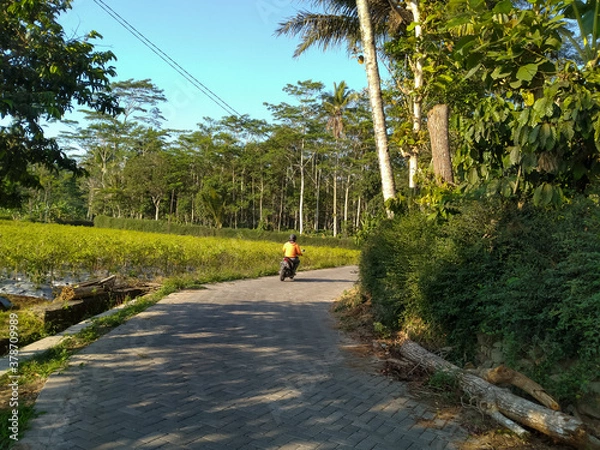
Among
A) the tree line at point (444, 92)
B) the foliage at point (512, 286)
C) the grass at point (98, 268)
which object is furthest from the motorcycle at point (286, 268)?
the foliage at point (512, 286)

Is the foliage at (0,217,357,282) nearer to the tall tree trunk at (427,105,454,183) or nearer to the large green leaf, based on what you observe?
the tall tree trunk at (427,105,454,183)

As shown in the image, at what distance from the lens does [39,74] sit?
5566mm

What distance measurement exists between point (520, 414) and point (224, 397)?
2567 mm

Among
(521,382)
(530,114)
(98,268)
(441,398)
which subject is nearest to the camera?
(521,382)

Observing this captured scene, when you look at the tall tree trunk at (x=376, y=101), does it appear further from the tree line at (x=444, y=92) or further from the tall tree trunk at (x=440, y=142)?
the tall tree trunk at (x=440, y=142)

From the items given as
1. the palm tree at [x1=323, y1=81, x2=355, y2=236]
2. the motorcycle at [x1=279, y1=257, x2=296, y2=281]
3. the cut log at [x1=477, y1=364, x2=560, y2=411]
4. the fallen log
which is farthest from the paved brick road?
the palm tree at [x1=323, y1=81, x2=355, y2=236]

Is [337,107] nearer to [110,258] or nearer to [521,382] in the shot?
[110,258]

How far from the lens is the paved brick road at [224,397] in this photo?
3633 mm

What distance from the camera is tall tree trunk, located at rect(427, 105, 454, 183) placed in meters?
9.77

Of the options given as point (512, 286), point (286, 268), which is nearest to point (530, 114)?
point (512, 286)

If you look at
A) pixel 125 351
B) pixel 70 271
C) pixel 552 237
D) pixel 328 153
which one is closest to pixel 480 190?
pixel 552 237

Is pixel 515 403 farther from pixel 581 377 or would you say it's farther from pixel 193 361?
pixel 193 361

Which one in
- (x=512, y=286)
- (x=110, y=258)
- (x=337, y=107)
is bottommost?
(x=110, y=258)

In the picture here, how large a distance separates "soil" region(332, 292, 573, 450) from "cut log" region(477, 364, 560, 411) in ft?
0.88
